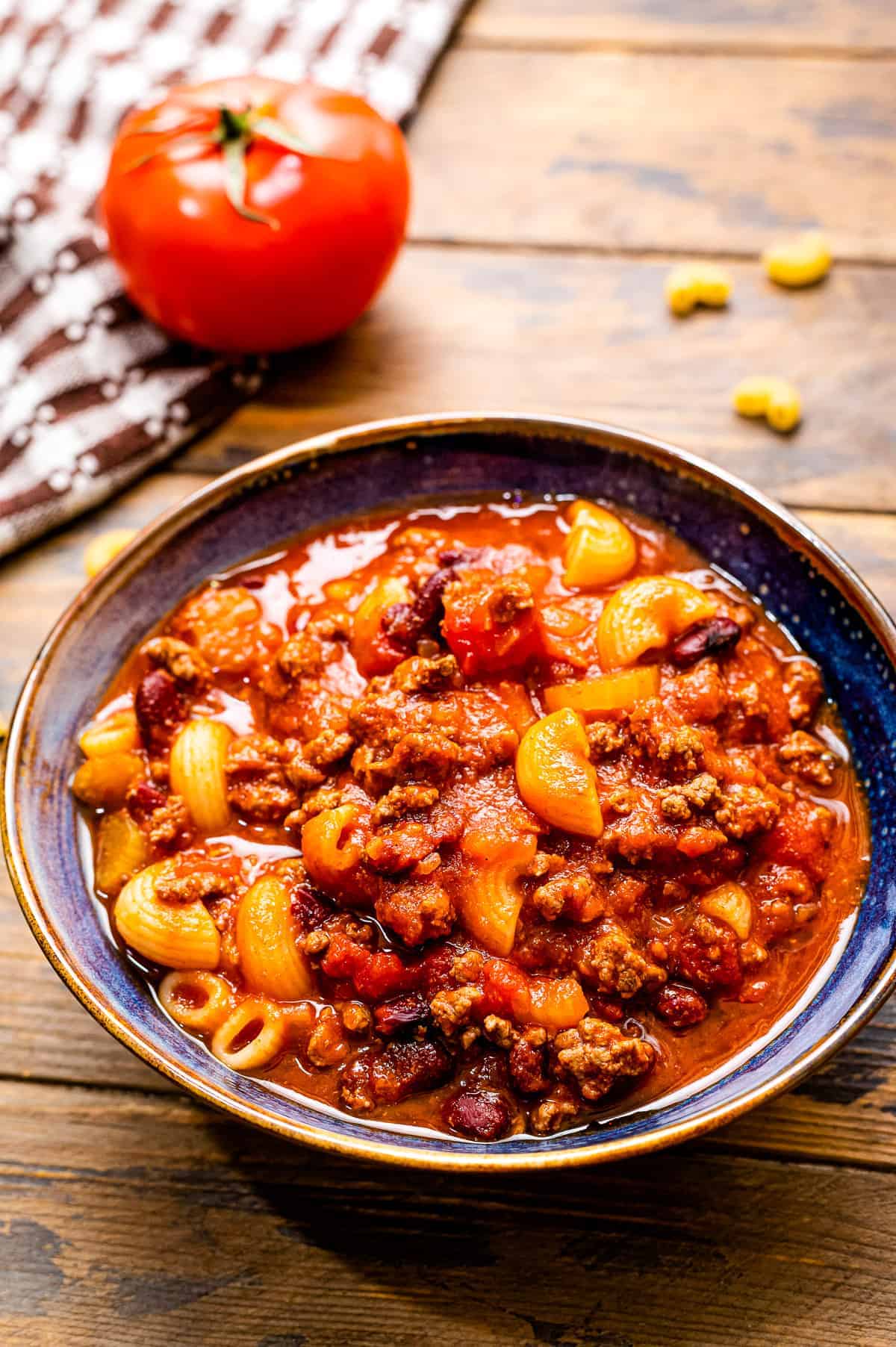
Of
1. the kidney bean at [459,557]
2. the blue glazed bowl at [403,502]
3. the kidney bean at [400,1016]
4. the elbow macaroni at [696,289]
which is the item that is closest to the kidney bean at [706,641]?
the blue glazed bowl at [403,502]

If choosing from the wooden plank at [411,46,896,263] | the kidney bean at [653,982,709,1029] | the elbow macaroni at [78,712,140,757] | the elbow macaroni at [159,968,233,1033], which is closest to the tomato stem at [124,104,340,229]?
the wooden plank at [411,46,896,263]

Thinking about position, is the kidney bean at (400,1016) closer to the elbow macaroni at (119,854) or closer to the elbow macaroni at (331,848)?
the elbow macaroni at (331,848)

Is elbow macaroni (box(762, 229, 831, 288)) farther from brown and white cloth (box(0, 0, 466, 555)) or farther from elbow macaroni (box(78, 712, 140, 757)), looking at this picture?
elbow macaroni (box(78, 712, 140, 757))

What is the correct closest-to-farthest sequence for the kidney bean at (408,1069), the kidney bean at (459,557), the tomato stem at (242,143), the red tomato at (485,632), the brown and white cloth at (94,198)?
the kidney bean at (408,1069)
the red tomato at (485,632)
the kidney bean at (459,557)
the tomato stem at (242,143)
the brown and white cloth at (94,198)

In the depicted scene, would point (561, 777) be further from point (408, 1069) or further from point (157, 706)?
point (157, 706)

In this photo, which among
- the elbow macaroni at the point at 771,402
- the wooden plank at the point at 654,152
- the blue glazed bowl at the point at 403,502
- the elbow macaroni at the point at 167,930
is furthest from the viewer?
the wooden plank at the point at 654,152

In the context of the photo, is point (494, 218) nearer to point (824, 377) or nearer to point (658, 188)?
point (658, 188)

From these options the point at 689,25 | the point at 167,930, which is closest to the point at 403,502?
the point at 167,930
